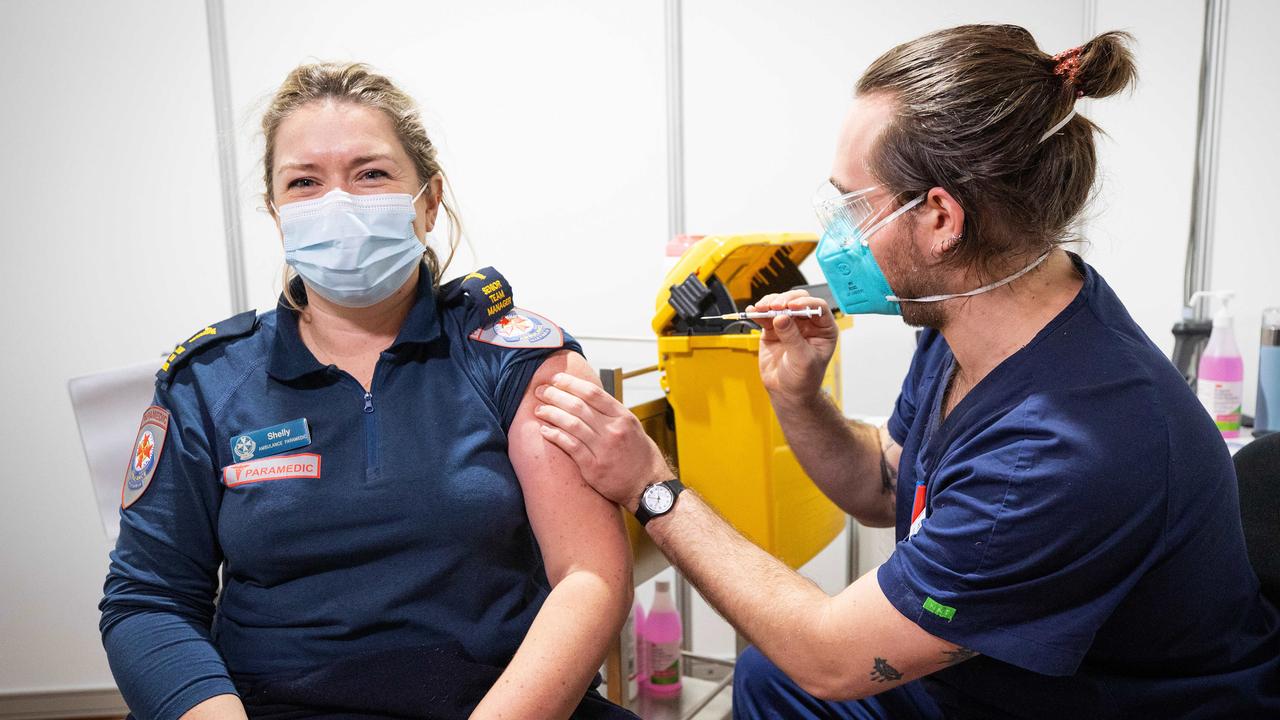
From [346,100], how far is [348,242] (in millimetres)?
227

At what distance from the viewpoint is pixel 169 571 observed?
4.16 ft

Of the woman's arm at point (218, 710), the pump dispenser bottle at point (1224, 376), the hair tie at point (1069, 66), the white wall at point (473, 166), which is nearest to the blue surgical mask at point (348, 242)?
the woman's arm at point (218, 710)

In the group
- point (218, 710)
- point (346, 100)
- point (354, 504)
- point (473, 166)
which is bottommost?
point (218, 710)

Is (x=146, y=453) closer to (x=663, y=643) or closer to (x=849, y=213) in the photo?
(x=849, y=213)

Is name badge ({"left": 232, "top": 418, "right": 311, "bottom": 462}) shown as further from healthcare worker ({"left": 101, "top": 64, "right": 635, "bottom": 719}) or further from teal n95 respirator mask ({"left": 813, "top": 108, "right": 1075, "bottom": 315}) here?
teal n95 respirator mask ({"left": 813, "top": 108, "right": 1075, "bottom": 315})

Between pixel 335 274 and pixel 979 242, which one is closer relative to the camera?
pixel 979 242

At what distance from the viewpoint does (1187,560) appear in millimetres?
1072

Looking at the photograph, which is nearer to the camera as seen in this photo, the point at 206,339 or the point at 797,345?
the point at 206,339

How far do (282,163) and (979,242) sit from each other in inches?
40.4

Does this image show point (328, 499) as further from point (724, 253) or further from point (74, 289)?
point (74, 289)

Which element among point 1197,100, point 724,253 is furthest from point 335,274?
point 1197,100

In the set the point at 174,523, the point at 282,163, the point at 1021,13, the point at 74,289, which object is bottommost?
the point at 174,523

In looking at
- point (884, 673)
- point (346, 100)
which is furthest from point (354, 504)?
point (884, 673)

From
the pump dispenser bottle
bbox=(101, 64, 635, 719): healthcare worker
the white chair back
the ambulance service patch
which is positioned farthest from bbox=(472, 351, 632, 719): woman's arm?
the pump dispenser bottle
